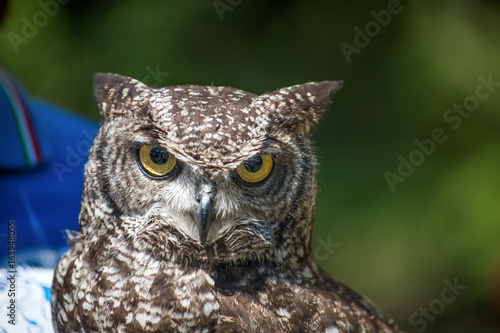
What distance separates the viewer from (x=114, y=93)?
170 centimetres

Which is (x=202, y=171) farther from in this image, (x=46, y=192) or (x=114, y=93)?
(x=46, y=192)

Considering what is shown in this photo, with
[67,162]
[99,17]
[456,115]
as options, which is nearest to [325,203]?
[456,115]

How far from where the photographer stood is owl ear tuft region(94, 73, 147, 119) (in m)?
1.64

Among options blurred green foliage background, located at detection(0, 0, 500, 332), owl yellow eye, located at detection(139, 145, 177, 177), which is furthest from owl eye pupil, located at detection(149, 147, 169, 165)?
blurred green foliage background, located at detection(0, 0, 500, 332)

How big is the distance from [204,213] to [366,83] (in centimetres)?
→ 237

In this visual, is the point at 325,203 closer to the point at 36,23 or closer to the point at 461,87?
the point at 461,87

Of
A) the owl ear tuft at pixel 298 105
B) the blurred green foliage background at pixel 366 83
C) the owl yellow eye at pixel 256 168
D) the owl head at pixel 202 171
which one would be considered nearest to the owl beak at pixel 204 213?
the owl head at pixel 202 171

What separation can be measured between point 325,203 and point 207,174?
2.06 meters

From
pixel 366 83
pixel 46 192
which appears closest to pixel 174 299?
pixel 46 192

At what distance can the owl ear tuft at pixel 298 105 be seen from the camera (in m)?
1.62

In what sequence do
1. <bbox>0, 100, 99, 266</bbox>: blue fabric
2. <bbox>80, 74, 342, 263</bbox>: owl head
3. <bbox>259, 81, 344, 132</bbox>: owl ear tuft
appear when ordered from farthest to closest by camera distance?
<bbox>0, 100, 99, 266</bbox>: blue fabric → <bbox>259, 81, 344, 132</bbox>: owl ear tuft → <bbox>80, 74, 342, 263</bbox>: owl head

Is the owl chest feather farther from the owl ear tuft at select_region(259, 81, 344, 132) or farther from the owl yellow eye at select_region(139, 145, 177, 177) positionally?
the owl ear tuft at select_region(259, 81, 344, 132)

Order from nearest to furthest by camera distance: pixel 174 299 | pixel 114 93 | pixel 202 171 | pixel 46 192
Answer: pixel 202 171, pixel 174 299, pixel 114 93, pixel 46 192

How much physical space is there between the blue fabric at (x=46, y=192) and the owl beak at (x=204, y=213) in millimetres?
1200
